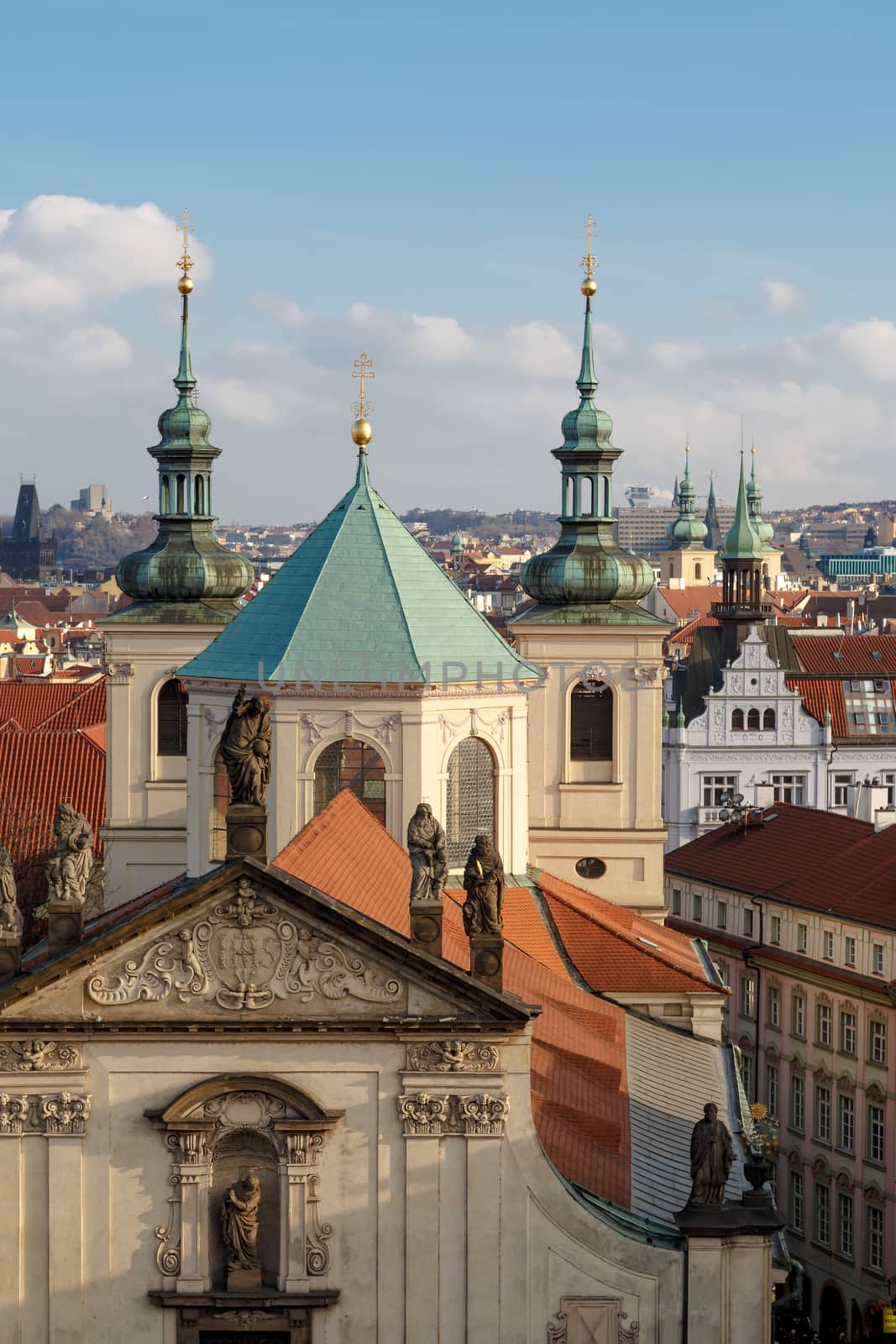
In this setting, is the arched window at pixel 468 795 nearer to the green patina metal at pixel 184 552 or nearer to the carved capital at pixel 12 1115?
the green patina metal at pixel 184 552

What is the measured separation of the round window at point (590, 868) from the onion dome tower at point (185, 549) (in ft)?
35.4

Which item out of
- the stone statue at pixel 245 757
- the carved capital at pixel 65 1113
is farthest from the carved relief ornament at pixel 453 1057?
the carved capital at pixel 65 1113

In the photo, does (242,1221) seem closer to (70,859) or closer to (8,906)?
(8,906)

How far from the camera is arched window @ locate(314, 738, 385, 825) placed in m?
49.0

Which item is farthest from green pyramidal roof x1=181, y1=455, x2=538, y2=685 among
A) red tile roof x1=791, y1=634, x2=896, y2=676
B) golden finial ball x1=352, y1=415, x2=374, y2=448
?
red tile roof x1=791, y1=634, x2=896, y2=676

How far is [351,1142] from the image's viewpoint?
99.3 ft

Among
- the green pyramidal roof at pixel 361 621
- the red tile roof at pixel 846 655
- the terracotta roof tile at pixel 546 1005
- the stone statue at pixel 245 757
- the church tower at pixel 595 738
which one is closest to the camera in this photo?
the stone statue at pixel 245 757

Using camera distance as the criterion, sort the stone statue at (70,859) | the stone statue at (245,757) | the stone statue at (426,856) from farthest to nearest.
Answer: the stone statue at (245,757)
the stone statue at (70,859)
the stone statue at (426,856)

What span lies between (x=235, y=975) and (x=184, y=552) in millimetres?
30679

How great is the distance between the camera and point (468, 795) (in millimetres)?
50656

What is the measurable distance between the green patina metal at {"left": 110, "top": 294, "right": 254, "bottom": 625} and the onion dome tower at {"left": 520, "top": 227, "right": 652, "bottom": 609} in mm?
7704

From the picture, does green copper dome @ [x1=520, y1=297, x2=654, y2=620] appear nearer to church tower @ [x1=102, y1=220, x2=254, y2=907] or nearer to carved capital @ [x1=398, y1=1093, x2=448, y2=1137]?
church tower @ [x1=102, y1=220, x2=254, y2=907]

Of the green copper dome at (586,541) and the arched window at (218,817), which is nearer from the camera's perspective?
the arched window at (218,817)

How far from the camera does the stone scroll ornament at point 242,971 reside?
30094 mm
